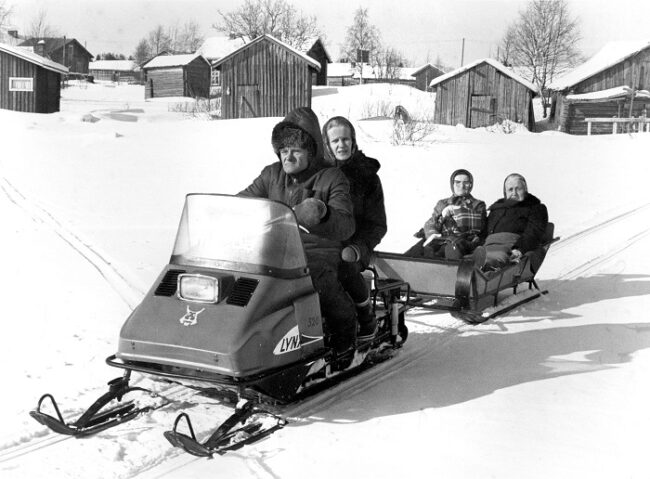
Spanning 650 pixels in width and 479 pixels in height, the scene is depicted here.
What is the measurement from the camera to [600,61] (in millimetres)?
39750

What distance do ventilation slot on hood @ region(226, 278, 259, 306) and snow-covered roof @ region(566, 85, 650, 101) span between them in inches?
1421

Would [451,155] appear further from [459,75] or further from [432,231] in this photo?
[459,75]

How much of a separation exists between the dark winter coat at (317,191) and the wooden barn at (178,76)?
1597 inches

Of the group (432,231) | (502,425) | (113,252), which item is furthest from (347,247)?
(113,252)

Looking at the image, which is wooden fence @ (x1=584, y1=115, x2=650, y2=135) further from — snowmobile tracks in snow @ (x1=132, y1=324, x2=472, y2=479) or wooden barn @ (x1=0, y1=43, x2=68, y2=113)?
snowmobile tracks in snow @ (x1=132, y1=324, x2=472, y2=479)

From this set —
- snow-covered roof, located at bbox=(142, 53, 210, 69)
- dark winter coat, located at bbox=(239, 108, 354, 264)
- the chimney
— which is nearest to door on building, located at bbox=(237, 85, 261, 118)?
the chimney

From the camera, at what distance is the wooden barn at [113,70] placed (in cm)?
6662

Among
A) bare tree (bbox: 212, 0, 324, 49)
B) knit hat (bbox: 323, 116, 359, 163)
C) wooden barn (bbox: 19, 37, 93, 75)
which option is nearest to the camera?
knit hat (bbox: 323, 116, 359, 163)

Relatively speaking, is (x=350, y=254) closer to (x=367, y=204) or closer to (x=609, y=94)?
(x=367, y=204)

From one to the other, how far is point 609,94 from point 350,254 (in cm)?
3597

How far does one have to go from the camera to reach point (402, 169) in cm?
1702

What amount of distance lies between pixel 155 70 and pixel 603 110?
81.6 ft

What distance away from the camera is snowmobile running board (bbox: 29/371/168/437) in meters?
4.11

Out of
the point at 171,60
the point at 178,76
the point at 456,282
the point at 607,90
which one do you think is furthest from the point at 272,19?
the point at 171,60
